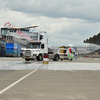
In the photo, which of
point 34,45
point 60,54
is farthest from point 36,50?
point 60,54

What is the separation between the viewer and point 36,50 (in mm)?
39312

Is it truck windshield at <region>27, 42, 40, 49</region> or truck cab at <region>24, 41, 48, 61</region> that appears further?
truck windshield at <region>27, 42, 40, 49</region>

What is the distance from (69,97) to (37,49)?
32.2 metres

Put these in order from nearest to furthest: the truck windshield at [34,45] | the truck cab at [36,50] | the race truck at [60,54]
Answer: the truck cab at [36,50], the truck windshield at [34,45], the race truck at [60,54]

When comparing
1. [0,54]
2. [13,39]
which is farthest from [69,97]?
[13,39]

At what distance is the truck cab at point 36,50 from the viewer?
39.1 metres

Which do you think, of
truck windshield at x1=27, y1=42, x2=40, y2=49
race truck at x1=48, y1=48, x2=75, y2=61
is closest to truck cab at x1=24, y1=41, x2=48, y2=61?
truck windshield at x1=27, y1=42, x2=40, y2=49

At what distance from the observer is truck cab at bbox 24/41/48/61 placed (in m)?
39.1

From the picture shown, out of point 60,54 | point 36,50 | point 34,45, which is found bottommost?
point 60,54

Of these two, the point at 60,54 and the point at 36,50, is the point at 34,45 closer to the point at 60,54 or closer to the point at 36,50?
the point at 36,50

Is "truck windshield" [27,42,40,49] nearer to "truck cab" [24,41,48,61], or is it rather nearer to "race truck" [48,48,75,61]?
"truck cab" [24,41,48,61]

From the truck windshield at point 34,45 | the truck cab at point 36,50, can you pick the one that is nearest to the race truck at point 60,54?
the truck cab at point 36,50

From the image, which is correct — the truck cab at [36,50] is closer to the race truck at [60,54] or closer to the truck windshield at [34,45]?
the truck windshield at [34,45]

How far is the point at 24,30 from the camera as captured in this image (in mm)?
198750
